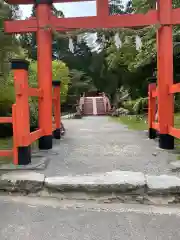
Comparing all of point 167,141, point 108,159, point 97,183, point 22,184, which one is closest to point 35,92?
point 108,159

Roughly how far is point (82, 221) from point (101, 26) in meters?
3.72

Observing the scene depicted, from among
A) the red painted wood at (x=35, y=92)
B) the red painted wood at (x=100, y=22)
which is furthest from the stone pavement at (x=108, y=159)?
the red painted wood at (x=100, y=22)

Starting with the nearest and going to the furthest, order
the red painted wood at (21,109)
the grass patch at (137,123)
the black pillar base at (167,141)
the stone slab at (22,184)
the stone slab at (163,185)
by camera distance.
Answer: the stone slab at (163,185) < the stone slab at (22,184) < the red painted wood at (21,109) < the black pillar base at (167,141) < the grass patch at (137,123)

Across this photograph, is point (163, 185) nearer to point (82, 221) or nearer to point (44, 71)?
point (82, 221)

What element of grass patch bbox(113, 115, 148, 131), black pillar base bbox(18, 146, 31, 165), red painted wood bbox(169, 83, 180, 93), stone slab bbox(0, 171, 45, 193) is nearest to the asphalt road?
stone slab bbox(0, 171, 45, 193)

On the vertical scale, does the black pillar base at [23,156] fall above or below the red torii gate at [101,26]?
below

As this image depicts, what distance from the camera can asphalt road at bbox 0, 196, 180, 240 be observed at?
2.15 meters

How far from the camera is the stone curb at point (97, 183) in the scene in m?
2.82

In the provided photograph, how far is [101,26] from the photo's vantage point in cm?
515

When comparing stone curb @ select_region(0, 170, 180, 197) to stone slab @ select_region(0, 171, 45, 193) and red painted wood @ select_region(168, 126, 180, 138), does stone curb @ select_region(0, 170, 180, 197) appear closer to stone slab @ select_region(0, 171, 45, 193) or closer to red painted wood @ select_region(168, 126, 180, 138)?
stone slab @ select_region(0, 171, 45, 193)

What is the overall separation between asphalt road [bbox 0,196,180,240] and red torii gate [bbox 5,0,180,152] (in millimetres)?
2482

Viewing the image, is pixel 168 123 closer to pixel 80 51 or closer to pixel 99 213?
pixel 99 213

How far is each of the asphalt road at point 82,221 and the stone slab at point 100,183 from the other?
0.16 m

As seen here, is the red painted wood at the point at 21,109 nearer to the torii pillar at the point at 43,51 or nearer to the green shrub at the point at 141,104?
the torii pillar at the point at 43,51
